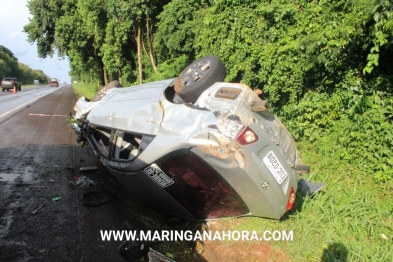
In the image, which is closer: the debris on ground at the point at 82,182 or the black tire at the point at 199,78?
the black tire at the point at 199,78

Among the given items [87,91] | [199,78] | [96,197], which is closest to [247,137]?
[199,78]

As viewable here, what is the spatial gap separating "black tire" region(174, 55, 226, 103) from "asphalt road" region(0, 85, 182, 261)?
1578 mm

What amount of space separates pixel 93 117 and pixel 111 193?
1.36 meters

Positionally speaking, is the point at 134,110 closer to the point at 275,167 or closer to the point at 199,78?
the point at 199,78

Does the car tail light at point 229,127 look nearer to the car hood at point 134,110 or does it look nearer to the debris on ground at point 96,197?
the car hood at point 134,110

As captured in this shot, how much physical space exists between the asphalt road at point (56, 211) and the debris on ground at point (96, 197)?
66 millimetres

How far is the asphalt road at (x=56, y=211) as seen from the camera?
3109 millimetres

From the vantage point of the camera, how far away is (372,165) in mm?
4332

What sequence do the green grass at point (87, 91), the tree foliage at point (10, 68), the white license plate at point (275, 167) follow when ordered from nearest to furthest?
the white license plate at point (275, 167) → the green grass at point (87, 91) → the tree foliage at point (10, 68)

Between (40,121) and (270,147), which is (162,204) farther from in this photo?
(40,121)

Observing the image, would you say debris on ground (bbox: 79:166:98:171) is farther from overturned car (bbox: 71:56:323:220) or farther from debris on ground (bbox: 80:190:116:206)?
overturned car (bbox: 71:56:323:220)

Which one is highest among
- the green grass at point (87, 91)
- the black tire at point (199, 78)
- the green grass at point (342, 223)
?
the black tire at point (199, 78)

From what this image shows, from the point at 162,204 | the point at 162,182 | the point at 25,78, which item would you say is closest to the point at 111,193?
the point at 162,204

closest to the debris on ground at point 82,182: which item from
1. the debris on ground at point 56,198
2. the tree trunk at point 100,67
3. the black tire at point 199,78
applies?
the debris on ground at point 56,198
